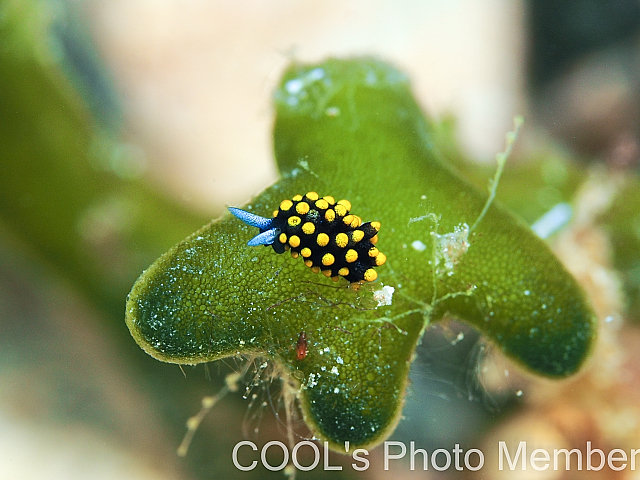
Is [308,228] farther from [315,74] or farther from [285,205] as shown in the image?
[315,74]

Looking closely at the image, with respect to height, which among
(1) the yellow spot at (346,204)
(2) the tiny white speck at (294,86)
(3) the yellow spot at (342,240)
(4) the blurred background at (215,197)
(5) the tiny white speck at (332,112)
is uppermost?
(2) the tiny white speck at (294,86)

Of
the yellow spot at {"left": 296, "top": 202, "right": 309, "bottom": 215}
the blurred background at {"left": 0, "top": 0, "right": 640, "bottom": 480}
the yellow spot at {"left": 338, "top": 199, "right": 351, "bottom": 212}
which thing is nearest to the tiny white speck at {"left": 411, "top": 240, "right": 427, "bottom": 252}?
the yellow spot at {"left": 338, "top": 199, "right": 351, "bottom": 212}

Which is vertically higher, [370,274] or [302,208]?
[302,208]

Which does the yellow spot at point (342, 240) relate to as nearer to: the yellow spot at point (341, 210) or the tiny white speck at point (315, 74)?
the yellow spot at point (341, 210)

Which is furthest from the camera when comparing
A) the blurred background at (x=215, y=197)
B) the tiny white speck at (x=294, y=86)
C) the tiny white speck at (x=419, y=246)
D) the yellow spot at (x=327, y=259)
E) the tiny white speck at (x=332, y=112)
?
the blurred background at (x=215, y=197)

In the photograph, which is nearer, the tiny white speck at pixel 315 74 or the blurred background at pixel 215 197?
the tiny white speck at pixel 315 74

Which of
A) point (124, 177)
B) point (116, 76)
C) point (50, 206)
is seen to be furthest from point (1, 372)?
point (116, 76)

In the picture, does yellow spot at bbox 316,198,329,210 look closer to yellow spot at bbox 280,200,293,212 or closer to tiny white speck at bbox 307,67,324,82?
yellow spot at bbox 280,200,293,212

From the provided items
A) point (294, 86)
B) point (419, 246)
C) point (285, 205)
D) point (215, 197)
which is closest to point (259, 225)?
point (285, 205)

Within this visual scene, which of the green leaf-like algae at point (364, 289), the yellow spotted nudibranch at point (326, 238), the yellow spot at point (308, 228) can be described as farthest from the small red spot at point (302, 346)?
the yellow spot at point (308, 228)
